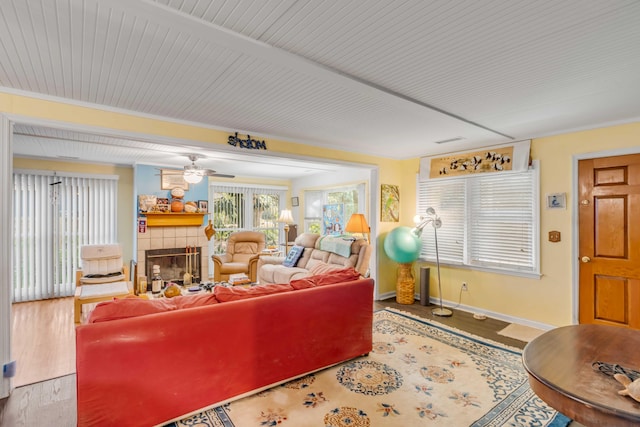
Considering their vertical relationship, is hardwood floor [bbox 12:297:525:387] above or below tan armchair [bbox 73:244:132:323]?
below

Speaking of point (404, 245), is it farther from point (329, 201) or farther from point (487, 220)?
point (329, 201)

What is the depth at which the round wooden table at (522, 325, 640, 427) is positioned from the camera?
1239 millimetres

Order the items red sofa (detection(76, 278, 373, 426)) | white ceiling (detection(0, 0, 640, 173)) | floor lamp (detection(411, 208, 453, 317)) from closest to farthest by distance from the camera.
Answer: white ceiling (detection(0, 0, 640, 173)) → red sofa (detection(76, 278, 373, 426)) → floor lamp (detection(411, 208, 453, 317))

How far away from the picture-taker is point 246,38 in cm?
176

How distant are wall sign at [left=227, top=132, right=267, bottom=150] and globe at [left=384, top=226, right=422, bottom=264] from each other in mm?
2345

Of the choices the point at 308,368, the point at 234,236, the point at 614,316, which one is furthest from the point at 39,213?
the point at 614,316

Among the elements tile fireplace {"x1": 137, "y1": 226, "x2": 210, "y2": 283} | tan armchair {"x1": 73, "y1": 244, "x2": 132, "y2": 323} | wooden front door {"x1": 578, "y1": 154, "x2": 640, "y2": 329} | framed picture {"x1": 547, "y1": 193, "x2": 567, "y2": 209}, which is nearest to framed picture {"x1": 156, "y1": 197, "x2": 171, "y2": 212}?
tile fireplace {"x1": 137, "y1": 226, "x2": 210, "y2": 283}

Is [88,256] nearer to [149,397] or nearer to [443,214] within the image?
[149,397]

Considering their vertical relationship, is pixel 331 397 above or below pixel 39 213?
below

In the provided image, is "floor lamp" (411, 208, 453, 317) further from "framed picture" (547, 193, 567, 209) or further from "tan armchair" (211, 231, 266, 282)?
"tan armchair" (211, 231, 266, 282)

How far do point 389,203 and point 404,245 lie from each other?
917mm

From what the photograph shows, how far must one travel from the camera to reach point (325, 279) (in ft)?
9.41

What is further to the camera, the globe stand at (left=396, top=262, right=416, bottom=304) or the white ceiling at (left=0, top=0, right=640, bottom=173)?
the globe stand at (left=396, top=262, right=416, bottom=304)

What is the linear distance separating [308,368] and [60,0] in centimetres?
285
